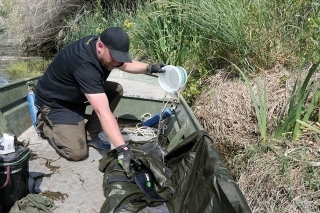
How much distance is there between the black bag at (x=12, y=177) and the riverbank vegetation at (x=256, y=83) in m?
1.69

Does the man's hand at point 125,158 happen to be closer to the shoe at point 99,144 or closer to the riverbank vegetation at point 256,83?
the shoe at point 99,144

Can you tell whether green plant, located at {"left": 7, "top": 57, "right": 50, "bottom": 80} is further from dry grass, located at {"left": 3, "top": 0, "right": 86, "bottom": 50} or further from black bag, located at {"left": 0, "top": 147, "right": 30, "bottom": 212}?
black bag, located at {"left": 0, "top": 147, "right": 30, "bottom": 212}

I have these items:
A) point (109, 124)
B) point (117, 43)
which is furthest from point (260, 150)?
point (117, 43)

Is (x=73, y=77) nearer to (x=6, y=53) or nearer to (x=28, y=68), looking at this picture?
(x=28, y=68)

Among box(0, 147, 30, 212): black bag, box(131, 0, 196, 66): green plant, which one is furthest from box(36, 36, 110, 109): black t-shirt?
box(131, 0, 196, 66): green plant

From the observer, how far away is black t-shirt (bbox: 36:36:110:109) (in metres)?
2.85

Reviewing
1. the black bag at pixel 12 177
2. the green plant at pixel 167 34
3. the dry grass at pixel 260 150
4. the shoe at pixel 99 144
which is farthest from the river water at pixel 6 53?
the black bag at pixel 12 177

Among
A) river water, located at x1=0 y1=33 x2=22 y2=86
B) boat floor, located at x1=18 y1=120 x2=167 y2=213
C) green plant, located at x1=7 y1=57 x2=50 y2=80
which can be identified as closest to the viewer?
boat floor, located at x1=18 y1=120 x2=167 y2=213

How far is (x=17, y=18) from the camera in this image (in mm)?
10508

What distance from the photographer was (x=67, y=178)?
9.30 ft

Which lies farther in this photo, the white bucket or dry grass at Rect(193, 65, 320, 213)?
the white bucket

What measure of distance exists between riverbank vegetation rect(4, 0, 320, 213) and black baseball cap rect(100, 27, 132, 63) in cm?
102

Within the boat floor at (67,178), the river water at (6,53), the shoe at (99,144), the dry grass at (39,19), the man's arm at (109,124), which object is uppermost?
the man's arm at (109,124)

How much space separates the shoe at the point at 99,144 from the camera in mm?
3387
